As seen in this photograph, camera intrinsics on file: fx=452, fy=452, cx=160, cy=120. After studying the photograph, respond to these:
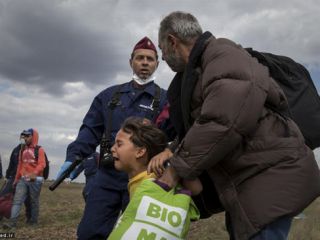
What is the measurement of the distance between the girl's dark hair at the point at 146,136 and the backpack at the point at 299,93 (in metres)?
1.16

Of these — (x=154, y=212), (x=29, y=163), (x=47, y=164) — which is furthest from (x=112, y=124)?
(x=47, y=164)

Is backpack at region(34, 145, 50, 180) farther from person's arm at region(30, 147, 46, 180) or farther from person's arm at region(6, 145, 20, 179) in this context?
person's arm at region(6, 145, 20, 179)

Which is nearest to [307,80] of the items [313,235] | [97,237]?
[97,237]

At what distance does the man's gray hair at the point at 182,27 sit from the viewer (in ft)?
10.3

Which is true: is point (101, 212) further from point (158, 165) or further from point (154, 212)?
point (154, 212)

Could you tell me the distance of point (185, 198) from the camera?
2998 mm

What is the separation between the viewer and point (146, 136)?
3.84 metres

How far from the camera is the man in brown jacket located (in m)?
2.63

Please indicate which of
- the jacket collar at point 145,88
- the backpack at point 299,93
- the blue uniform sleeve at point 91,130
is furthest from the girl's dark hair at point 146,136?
the backpack at point 299,93

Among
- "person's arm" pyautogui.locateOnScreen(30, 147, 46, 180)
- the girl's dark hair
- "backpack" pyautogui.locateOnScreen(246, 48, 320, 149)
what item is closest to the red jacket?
"person's arm" pyautogui.locateOnScreen(30, 147, 46, 180)

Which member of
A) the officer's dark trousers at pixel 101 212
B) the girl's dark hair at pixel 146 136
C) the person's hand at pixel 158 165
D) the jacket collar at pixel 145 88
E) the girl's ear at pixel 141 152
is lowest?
the officer's dark trousers at pixel 101 212

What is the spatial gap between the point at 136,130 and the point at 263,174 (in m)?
1.41

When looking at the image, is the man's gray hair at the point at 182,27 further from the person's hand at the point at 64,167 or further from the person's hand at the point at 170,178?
the person's hand at the point at 64,167

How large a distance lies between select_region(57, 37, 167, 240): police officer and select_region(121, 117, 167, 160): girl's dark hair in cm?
72
